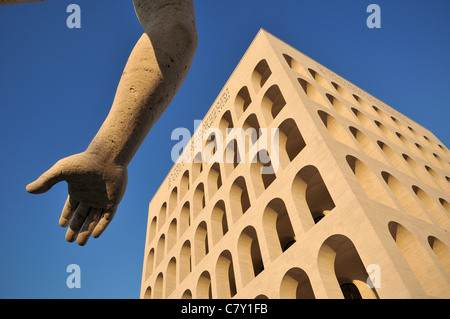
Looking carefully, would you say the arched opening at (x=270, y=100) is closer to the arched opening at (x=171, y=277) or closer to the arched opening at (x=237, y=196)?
the arched opening at (x=237, y=196)

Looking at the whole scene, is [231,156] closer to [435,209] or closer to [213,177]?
[213,177]

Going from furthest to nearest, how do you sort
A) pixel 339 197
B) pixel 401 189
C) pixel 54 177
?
pixel 401 189 < pixel 339 197 < pixel 54 177

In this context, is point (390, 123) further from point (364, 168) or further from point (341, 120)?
point (364, 168)

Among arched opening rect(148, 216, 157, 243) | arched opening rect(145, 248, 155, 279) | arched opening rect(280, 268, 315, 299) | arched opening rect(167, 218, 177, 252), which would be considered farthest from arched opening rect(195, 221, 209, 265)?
arched opening rect(148, 216, 157, 243)

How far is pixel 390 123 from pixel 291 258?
14058mm

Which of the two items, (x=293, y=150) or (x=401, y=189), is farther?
(x=293, y=150)

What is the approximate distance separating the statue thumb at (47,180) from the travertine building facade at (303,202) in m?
7.21

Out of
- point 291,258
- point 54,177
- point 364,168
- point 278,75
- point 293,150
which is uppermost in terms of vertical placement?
point 278,75

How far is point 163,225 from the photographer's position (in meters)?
22.8

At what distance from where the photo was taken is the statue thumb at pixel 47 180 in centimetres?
235

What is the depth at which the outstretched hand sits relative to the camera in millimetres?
2355

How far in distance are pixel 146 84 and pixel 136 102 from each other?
0.16 m

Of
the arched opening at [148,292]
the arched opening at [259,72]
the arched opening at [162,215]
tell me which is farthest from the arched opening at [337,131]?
the arched opening at [148,292]
